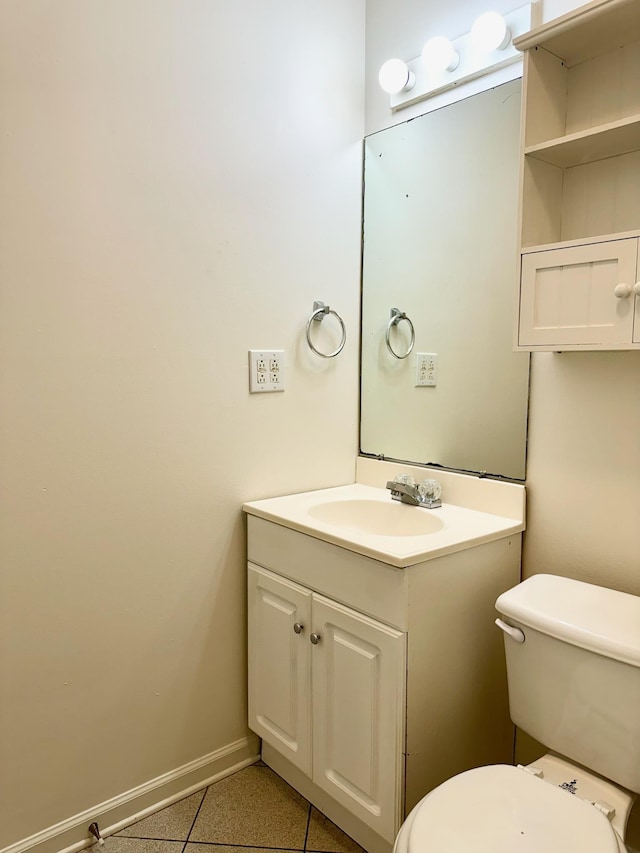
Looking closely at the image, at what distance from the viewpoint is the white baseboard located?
146cm

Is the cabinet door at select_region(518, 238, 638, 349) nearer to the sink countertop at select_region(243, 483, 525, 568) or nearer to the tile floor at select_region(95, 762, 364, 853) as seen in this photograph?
the sink countertop at select_region(243, 483, 525, 568)

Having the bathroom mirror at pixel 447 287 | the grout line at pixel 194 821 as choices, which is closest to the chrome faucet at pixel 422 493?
the bathroom mirror at pixel 447 287

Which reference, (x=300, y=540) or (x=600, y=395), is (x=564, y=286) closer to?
(x=600, y=395)

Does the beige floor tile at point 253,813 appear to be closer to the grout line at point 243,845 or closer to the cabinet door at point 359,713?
the grout line at point 243,845

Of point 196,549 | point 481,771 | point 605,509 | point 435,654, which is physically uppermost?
point 605,509

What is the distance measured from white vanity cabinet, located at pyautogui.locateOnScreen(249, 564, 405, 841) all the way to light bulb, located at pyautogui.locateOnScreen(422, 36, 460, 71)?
1478 mm

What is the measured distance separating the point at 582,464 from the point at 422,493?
0.44 metres

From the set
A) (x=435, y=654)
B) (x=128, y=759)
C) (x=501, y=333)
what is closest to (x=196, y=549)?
(x=128, y=759)

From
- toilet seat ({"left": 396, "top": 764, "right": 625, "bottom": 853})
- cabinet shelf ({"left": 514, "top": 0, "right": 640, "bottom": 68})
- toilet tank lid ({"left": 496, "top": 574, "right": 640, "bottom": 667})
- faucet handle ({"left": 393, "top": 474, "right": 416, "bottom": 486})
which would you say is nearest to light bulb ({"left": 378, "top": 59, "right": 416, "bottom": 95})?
cabinet shelf ({"left": 514, "top": 0, "right": 640, "bottom": 68})

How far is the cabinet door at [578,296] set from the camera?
3.88 feet

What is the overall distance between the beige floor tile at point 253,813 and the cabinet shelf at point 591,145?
175cm

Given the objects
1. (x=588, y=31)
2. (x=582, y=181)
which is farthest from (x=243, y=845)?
(x=588, y=31)

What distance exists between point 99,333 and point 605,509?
129cm

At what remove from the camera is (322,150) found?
1.85 meters
